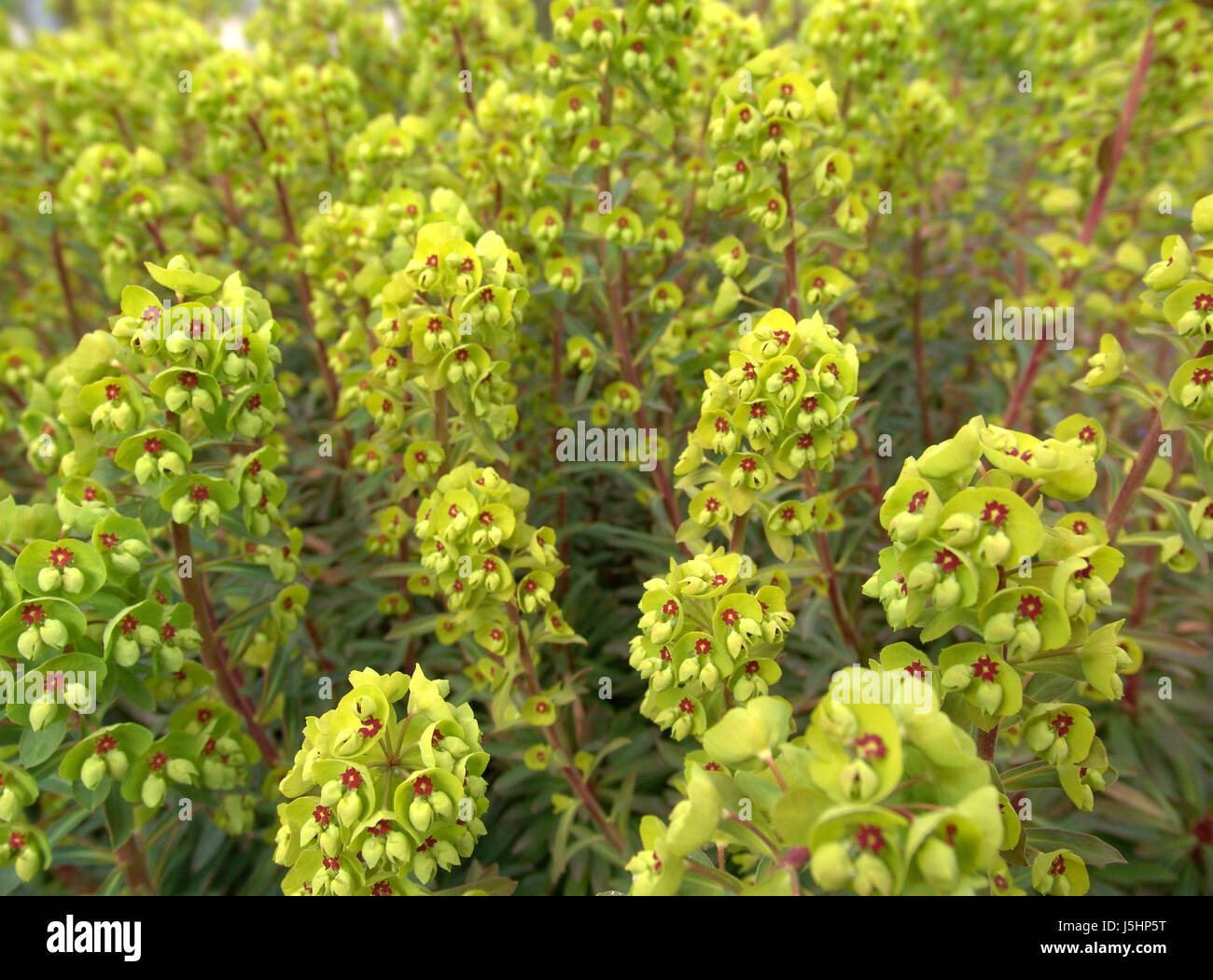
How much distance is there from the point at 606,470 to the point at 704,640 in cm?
118

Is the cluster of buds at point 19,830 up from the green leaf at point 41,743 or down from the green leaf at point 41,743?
down

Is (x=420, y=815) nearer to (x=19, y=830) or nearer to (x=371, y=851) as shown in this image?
(x=371, y=851)

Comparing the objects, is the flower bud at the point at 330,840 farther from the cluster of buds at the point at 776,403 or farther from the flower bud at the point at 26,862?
the cluster of buds at the point at 776,403

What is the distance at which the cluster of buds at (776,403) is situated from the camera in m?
1.46

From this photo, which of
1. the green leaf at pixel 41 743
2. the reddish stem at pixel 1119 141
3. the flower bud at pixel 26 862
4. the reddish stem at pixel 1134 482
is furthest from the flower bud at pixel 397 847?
the reddish stem at pixel 1119 141

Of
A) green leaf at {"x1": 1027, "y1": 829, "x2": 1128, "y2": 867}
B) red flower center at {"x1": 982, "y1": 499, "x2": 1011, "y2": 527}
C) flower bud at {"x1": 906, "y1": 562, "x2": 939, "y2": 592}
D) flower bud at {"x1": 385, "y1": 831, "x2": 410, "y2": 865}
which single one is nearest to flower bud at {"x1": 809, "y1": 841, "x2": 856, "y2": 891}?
flower bud at {"x1": 906, "y1": 562, "x2": 939, "y2": 592}

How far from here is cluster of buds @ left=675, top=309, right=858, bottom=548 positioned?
1.46 m

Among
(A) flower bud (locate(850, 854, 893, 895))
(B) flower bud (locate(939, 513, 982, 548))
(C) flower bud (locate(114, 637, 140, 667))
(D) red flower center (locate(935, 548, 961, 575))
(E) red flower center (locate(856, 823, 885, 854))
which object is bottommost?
(A) flower bud (locate(850, 854, 893, 895))

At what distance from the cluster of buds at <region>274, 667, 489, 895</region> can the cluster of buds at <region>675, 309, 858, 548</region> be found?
0.76 metres

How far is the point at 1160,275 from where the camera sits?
149 cm

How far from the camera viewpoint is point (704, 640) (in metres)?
1.34

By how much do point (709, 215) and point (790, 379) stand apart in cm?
175

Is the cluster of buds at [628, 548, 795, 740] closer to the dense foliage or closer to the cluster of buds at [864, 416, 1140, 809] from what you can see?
the dense foliage

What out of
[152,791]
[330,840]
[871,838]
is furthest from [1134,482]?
[152,791]
